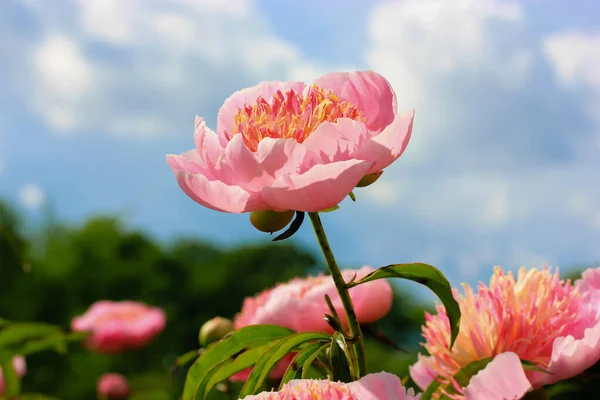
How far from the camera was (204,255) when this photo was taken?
3250 mm

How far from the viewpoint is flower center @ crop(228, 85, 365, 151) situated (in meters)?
0.40

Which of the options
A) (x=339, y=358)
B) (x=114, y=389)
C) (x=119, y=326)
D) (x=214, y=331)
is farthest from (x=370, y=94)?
(x=119, y=326)

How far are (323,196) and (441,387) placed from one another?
0.18 m

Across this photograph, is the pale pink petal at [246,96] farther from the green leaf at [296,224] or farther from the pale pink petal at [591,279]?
the pale pink petal at [591,279]

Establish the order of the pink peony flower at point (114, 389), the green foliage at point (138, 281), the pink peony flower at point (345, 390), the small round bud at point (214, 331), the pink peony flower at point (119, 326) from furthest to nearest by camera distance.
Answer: the green foliage at point (138, 281), the pink peony flower at point (119, 326), the pink peony flower at point (114, 389), the small round bud at point (214, 331), the pink peony flower at point (345, 390)

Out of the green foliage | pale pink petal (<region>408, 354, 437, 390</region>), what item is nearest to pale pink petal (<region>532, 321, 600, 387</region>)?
pale pink petal (<region>408, 354, 437, 390</region>)

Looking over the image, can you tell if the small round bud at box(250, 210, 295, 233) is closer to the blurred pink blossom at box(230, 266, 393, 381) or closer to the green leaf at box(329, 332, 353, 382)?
the green leaf at box(329, 332, 353, 382)

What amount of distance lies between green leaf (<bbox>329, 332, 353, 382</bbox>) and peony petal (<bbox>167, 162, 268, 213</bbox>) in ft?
0.27

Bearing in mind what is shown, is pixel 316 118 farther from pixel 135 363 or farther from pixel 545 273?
pixel 135 363

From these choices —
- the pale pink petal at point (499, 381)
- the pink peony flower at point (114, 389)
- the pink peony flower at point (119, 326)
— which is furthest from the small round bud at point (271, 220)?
the pink peony flower at point (119, 326)

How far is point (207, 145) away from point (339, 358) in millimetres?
145

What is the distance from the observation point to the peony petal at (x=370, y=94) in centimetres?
43

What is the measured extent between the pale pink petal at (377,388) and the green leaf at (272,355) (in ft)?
0.17

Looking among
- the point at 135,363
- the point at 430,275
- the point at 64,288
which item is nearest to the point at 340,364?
the point at 430,275
